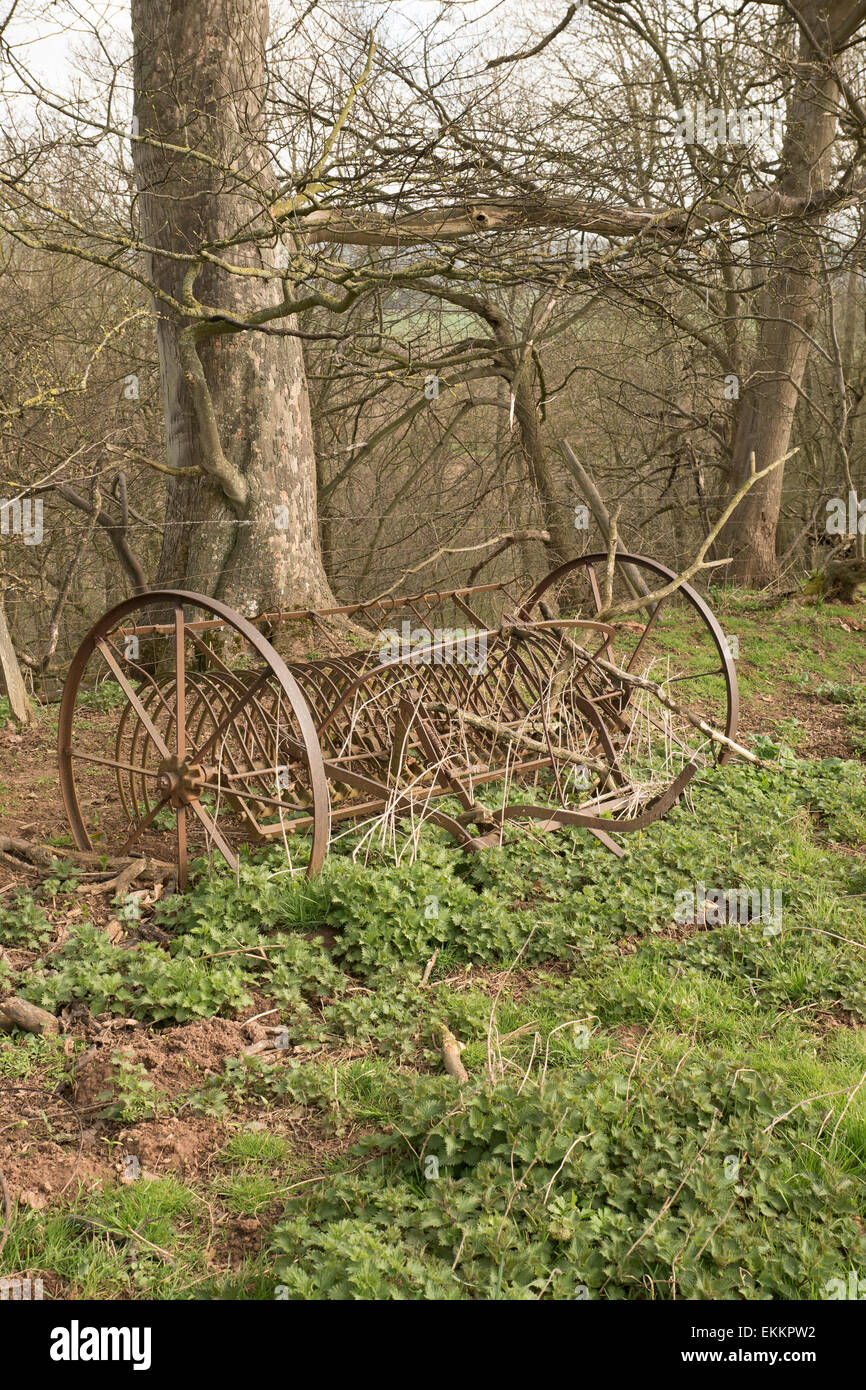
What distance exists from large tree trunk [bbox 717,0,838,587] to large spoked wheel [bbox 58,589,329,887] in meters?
6.84

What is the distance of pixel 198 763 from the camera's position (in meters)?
4.20

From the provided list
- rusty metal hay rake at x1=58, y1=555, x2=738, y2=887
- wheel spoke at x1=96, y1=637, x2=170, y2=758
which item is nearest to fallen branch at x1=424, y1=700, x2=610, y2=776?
rusty metal hay rake at x1=58, y1=555, x2=738, y2=887

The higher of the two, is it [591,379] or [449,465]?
[591,379]

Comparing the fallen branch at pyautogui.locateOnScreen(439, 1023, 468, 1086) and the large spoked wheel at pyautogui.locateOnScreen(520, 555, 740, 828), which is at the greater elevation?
the large spoked wheel at pyautogui.locateOnScreen(520, 555, 740, 828)

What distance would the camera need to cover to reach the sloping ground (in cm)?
239

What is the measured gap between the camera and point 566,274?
6.16 m

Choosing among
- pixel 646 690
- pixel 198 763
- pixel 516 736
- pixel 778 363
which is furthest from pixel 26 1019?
pixel 778 363

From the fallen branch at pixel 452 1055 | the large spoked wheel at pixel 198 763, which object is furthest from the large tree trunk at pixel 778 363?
the fallen branch at pixel 452 1055

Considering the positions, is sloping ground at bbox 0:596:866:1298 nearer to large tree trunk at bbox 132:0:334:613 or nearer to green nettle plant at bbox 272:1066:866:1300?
green nettle plant at bbox 272:1066:866:1300

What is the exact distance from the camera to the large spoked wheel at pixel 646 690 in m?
4.57
